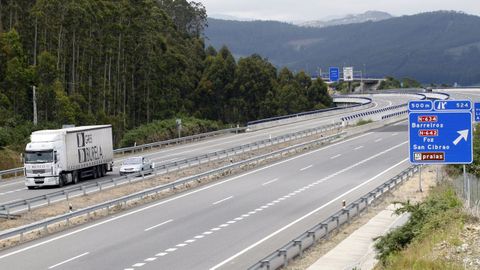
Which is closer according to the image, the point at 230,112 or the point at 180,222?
the point at 180,222

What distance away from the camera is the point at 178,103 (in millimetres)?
102562

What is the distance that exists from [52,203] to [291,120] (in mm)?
62579

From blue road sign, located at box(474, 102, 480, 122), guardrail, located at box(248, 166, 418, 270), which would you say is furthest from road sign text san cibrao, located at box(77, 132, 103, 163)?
blue road sign, located at box(474, 102, 480, 122)

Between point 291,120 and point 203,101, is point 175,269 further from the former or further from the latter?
point 203,101

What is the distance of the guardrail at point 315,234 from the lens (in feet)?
69.5

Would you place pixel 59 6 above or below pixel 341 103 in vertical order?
above

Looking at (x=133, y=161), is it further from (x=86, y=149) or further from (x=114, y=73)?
(x=114, y=73)

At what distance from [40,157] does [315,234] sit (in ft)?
72.2

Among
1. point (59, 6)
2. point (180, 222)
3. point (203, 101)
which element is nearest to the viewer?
point (180, 222)

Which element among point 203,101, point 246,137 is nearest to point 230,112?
point 203,101

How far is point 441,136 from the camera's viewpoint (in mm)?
26859

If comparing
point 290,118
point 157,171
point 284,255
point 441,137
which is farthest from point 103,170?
point 290,118

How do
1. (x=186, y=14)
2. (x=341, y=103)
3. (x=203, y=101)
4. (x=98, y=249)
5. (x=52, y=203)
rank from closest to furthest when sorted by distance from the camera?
1. (x=98, y=249)
2. (x=52, y=203)
3. (x=203, y=101)
4. (x=186, y=14)
5. (x=341, y=103)

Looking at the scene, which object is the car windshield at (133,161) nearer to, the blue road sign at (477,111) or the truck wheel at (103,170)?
the truck wheel at (103,170)
